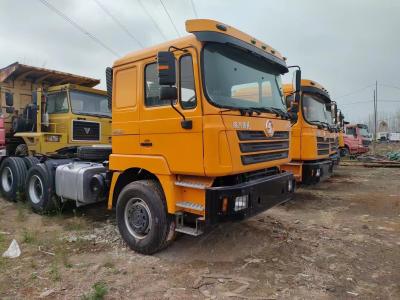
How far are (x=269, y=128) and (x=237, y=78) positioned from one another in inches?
32.7

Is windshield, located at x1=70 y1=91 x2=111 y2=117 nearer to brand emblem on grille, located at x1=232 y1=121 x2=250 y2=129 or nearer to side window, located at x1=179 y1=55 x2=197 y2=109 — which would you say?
side window, located at x1=179 y1=55 x2=197 y2=109

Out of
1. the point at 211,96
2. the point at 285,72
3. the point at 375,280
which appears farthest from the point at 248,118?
the point at 375,280

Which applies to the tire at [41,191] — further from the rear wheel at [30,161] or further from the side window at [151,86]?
the side window at [151,86]

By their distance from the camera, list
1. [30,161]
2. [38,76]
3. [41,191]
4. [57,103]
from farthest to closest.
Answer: [38,76], [57,103], [30,161], [41,191]

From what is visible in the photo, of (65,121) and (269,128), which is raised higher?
(65,121)

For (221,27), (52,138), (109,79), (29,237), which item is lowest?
(29,237)

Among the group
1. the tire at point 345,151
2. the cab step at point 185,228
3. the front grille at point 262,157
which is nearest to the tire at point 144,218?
the cab step at point 185,228

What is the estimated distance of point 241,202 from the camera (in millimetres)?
4012

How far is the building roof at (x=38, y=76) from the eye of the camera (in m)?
7.83

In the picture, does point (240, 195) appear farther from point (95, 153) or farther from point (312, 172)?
point (312, 172)

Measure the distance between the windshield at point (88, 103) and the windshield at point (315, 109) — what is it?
4.52m

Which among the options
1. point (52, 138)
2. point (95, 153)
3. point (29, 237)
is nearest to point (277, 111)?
point (95, 153)

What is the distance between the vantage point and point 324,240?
5188 mm

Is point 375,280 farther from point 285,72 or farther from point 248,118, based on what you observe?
point 285,72
